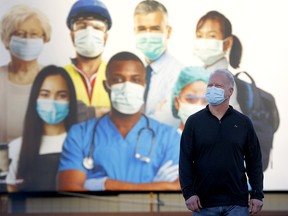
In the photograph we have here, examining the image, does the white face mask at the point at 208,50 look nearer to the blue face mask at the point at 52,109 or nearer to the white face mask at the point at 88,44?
the white face mask at the point at 88,44

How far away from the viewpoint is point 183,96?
369 inches

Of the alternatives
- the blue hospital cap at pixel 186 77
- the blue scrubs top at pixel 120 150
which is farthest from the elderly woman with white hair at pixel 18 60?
the blue hospital cap at pixel 186 77

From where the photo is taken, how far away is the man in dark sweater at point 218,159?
205 inches

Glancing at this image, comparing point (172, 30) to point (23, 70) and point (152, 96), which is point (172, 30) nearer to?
point (152, 96)

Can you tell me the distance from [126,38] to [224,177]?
4334 millimetres

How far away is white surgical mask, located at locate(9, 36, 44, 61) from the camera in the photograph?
9.45m

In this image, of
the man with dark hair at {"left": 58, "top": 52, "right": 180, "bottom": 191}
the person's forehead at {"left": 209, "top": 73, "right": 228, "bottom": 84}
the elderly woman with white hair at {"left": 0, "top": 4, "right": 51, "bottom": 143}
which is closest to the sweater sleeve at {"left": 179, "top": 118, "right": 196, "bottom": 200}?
the person's forehead at {"left": 209, "top": 73, "right": 228, "bottom": 84}

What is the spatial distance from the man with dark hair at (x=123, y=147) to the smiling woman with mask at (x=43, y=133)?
128 millimetres

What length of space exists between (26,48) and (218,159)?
4.69 meters

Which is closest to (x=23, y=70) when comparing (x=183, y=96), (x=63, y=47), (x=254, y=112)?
(x=63, y=47)

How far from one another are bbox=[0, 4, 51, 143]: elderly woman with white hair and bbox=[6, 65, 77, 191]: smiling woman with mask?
A: 0.28 ft

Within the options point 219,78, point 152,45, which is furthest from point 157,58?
point 219,78

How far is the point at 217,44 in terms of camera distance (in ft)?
31.0

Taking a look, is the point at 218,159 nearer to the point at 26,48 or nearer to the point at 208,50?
the point at 208,50
